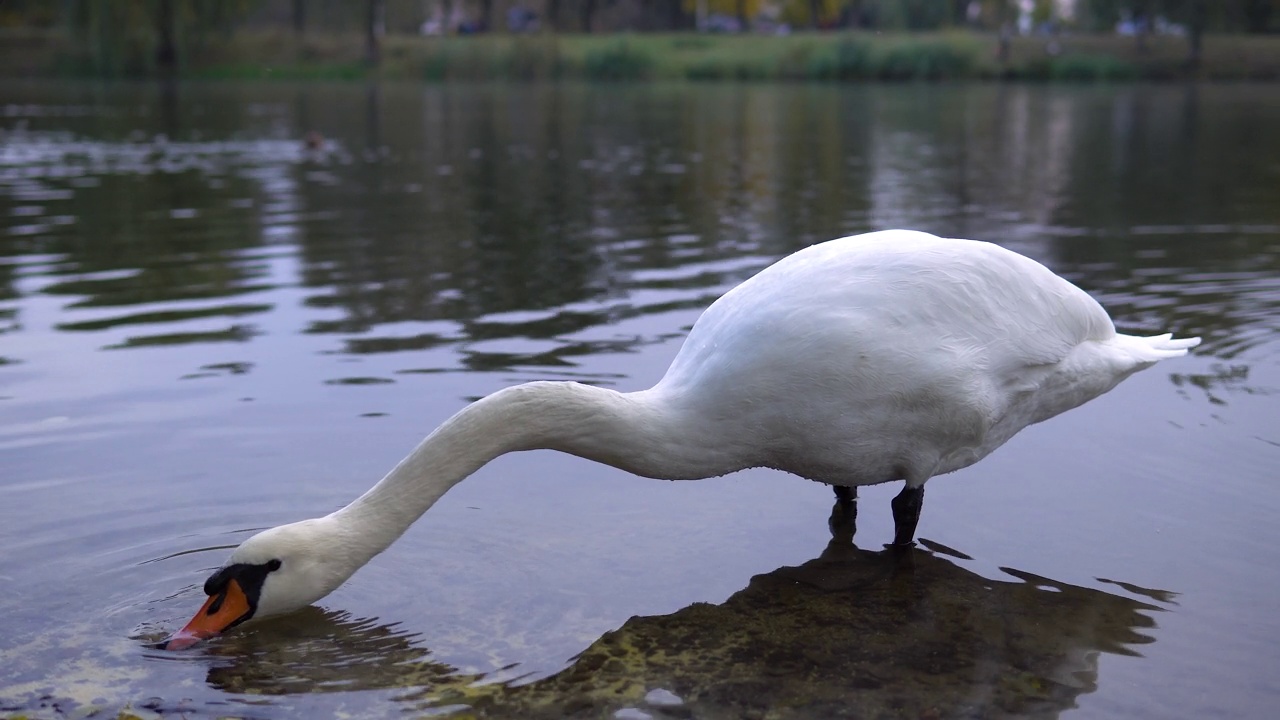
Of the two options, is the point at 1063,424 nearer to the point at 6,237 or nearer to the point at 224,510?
the point at 224,510

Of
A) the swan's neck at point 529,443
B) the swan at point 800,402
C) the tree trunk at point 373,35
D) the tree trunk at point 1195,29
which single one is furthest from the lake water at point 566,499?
the tree trunk at point 373,35

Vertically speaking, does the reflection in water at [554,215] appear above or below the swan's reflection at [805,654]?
above

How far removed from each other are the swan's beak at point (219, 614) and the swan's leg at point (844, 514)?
281cm

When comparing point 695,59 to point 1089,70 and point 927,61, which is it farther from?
point 1089,70

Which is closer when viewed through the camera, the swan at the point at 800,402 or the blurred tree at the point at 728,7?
the swan at the point at 800,402

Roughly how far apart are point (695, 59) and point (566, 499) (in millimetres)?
68093

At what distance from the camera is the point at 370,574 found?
6023 mm

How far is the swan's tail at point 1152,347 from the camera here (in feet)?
21.6

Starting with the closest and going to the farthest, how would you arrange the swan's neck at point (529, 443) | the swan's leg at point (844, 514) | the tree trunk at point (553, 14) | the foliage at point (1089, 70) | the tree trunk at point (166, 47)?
the swan's neck at point (529, 443) < the swan's leg at point (844, 514) < the tree trunk at point (166, 47) < the foliage at point (1089, 70) < the tree trunk at point (553, 14)

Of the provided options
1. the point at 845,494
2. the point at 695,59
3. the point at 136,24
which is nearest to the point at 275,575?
the point at 845,494

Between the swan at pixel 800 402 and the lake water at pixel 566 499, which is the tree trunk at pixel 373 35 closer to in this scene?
the lake water at pixel 566 499

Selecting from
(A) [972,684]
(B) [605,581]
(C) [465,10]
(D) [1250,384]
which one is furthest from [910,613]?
(C) [465,10]

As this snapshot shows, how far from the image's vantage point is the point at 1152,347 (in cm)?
673

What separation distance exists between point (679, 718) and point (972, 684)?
43.0 inches
